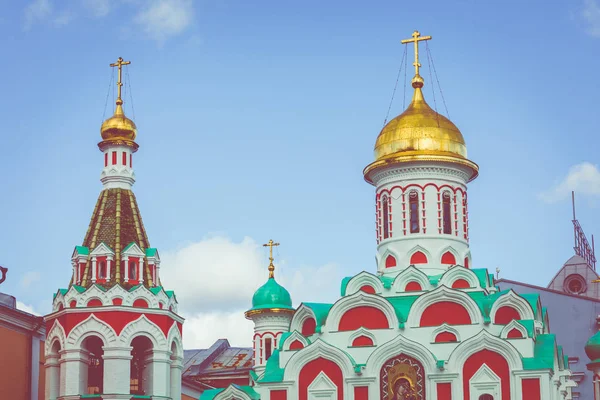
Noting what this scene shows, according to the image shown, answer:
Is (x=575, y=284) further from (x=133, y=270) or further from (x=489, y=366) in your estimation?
(x=133, y=270)

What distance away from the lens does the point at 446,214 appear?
26.1 m

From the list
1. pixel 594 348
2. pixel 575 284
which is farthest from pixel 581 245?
pixel 594 348

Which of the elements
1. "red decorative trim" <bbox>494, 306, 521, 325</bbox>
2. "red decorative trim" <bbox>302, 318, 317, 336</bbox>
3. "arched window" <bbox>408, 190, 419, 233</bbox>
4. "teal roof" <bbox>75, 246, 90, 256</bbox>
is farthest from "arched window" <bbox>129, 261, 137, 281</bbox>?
"red decorative trim" <bbox>494, 306, 521, 325</bbox>

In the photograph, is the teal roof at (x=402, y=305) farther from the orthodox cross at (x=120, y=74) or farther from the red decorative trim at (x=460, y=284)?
the orthodox cross at (x=120, y=74)

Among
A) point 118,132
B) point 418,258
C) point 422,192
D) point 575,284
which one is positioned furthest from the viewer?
point 575,284

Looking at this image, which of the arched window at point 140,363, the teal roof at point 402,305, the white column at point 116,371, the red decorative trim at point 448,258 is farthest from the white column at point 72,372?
the red decorative trim at point 448,258

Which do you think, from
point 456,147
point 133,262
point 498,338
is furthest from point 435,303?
point 133,262

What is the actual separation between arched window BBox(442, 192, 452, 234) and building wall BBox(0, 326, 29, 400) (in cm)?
967

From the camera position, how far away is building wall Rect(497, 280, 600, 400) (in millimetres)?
36812

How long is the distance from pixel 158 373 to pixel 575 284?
909 inches

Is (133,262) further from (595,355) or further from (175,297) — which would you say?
(595,355)

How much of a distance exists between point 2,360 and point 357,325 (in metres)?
7.52

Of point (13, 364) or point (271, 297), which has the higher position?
point (271, 297)

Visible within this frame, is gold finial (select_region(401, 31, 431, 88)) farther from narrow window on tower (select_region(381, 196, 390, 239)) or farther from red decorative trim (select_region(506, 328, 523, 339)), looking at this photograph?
red decorative trim (select_region(506, 328, 523, 339))
